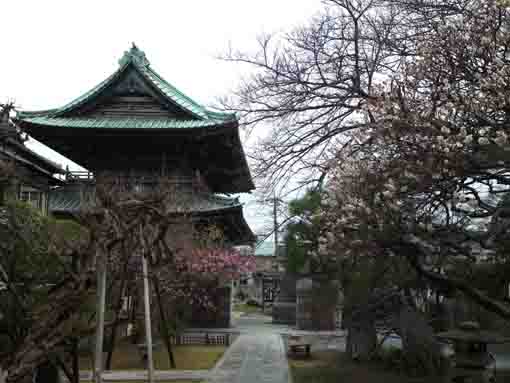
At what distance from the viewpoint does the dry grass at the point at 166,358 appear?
15.8 metres

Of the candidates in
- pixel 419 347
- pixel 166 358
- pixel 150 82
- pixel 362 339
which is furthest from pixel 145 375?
pixel 150 82

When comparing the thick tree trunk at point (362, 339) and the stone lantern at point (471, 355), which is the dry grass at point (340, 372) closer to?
the thick tree trunk at point (362, 339)

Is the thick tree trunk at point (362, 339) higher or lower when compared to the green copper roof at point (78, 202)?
lower

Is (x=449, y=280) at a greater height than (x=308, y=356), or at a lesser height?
greater

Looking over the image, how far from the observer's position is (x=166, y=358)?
56.6 ft

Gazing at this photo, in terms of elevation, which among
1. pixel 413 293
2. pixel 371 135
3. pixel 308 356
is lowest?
pixel 308 356

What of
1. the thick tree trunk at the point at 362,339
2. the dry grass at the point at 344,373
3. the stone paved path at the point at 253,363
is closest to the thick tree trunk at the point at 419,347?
the dry grass at the point at 344,373

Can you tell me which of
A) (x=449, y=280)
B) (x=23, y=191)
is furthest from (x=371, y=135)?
(x=23, y=191)

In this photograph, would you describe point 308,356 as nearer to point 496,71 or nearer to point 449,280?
point 449,280

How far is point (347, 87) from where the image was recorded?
12.2 metres

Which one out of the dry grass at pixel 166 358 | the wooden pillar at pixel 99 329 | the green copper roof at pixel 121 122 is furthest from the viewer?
the green copper roof at pixel 121 122

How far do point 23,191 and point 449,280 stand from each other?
1587 centimetres

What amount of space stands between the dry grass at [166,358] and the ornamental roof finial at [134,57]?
11.7m

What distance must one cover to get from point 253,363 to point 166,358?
2.75 meters
